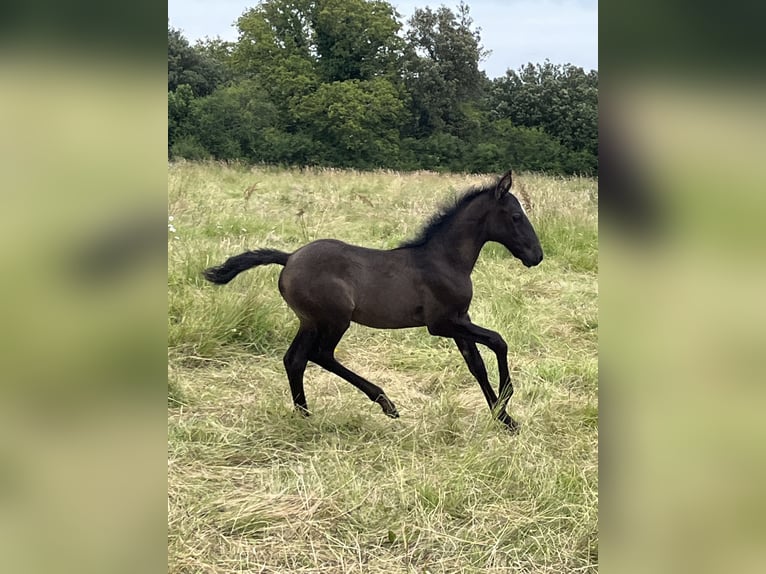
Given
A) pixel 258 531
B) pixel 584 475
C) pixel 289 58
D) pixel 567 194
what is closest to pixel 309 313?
pixel 258 531

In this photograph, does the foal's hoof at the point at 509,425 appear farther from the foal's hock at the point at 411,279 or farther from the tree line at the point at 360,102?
the tree line at the point at 360,102

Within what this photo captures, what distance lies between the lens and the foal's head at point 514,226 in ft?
8.95

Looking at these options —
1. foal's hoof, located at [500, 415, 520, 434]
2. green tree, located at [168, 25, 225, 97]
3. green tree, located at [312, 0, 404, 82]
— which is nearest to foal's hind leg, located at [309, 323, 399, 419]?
foal's hoof, located at [500, 415, 520, 434]

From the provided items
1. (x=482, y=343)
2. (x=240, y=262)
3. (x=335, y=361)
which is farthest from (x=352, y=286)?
(x=482, y=343)

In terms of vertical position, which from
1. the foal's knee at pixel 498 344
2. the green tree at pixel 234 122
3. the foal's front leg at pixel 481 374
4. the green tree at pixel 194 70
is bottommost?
the foal's front leg at pixel 481 374

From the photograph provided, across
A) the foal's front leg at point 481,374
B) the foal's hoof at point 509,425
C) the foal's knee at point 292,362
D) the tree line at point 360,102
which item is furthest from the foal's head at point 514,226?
the tree line at point 360,102

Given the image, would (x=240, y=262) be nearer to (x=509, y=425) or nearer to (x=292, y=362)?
(x=292, y=362)
